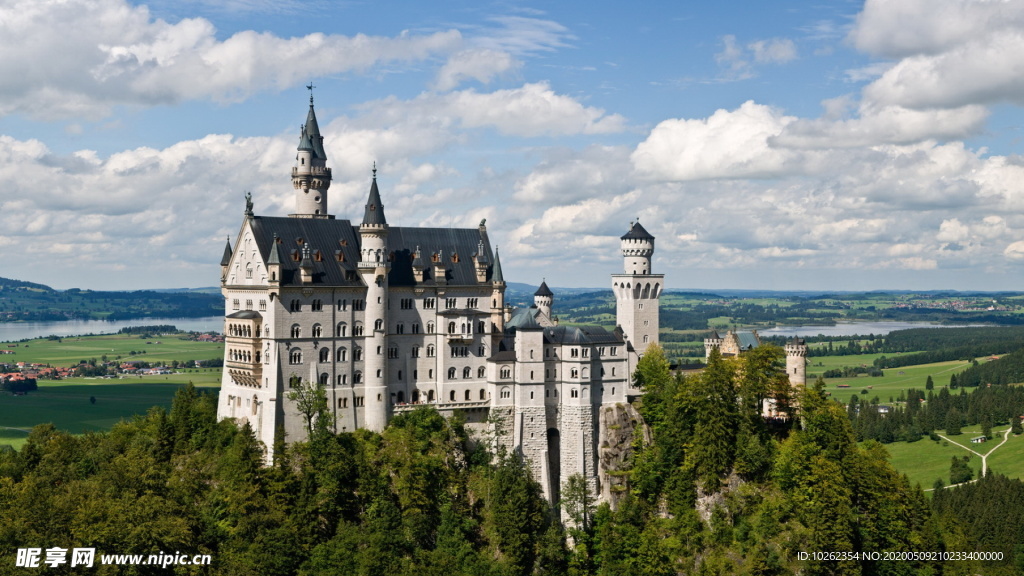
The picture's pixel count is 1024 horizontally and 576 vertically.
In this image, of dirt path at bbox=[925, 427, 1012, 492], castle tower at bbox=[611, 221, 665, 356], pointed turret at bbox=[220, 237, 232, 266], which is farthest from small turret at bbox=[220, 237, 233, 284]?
dirt path at bbox=[925, 427, 1012, 492]

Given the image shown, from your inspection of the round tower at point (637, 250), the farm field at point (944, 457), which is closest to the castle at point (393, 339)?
the round tower at point (637, 250)

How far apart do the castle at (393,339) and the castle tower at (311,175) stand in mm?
129

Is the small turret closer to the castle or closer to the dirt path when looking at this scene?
the castle

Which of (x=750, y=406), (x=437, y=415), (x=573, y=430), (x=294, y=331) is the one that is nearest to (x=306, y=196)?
(x=294, y=331)

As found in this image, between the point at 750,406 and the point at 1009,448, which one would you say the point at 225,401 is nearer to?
the point at 750,406

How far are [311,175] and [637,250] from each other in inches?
1478

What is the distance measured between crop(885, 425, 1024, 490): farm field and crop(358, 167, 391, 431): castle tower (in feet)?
313

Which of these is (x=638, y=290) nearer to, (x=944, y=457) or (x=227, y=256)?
(x=227, y=256)

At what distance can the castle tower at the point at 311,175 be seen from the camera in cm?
10006

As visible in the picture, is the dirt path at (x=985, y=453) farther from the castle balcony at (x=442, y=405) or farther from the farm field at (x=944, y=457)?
the castle balcony at (x=442, y=405)

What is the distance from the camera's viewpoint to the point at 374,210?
9381cm

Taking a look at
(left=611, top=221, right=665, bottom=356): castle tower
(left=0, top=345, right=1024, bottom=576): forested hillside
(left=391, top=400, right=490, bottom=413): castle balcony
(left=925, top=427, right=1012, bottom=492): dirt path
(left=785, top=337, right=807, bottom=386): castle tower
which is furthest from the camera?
(left=925, top=427, right=1012, bottom=492): dirt path

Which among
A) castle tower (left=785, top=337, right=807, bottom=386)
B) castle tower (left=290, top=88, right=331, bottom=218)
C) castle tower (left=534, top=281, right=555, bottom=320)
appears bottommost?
castle tower (left=785, top=337, right=807, bottom=386)

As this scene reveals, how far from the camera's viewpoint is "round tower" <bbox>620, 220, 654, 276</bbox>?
111062mm
